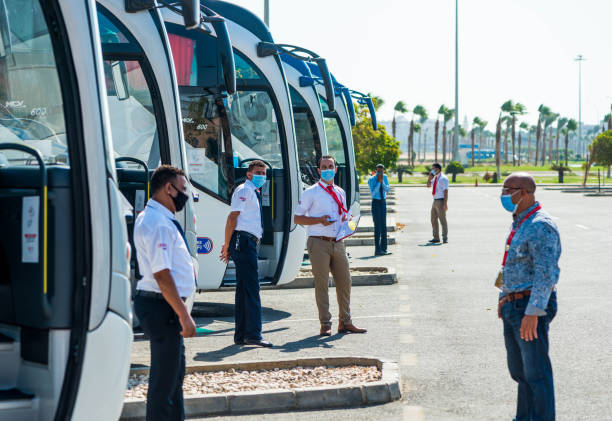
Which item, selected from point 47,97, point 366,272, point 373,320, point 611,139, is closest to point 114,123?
point 47,97

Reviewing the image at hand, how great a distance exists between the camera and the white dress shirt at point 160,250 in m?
5.07

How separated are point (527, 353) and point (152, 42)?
3661mm

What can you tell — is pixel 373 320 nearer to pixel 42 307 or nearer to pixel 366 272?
pixel 366 272

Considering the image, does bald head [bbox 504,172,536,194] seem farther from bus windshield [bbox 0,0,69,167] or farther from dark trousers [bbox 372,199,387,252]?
dark trousers [bbox 372,199,387,252]

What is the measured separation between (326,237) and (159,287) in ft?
15.0

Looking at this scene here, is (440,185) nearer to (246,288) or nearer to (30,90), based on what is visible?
(246,288)

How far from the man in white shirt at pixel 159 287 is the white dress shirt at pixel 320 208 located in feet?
14.1

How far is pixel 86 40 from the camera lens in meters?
4.20

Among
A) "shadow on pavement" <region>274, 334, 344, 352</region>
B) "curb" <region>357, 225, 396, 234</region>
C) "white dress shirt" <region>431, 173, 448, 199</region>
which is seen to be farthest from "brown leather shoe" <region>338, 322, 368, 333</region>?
"curb" <region>357, 225, 396, 234</region>

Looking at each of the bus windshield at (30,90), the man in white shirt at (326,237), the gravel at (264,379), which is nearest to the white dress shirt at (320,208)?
the man in white shirt at (326,237)

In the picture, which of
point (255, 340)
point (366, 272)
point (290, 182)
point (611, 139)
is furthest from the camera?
point (611, 139)

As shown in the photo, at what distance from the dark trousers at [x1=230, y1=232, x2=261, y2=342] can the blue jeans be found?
359 cm

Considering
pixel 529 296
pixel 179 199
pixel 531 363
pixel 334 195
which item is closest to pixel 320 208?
pixel 334 195

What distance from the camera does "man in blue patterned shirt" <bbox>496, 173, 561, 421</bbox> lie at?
554 centimetres
